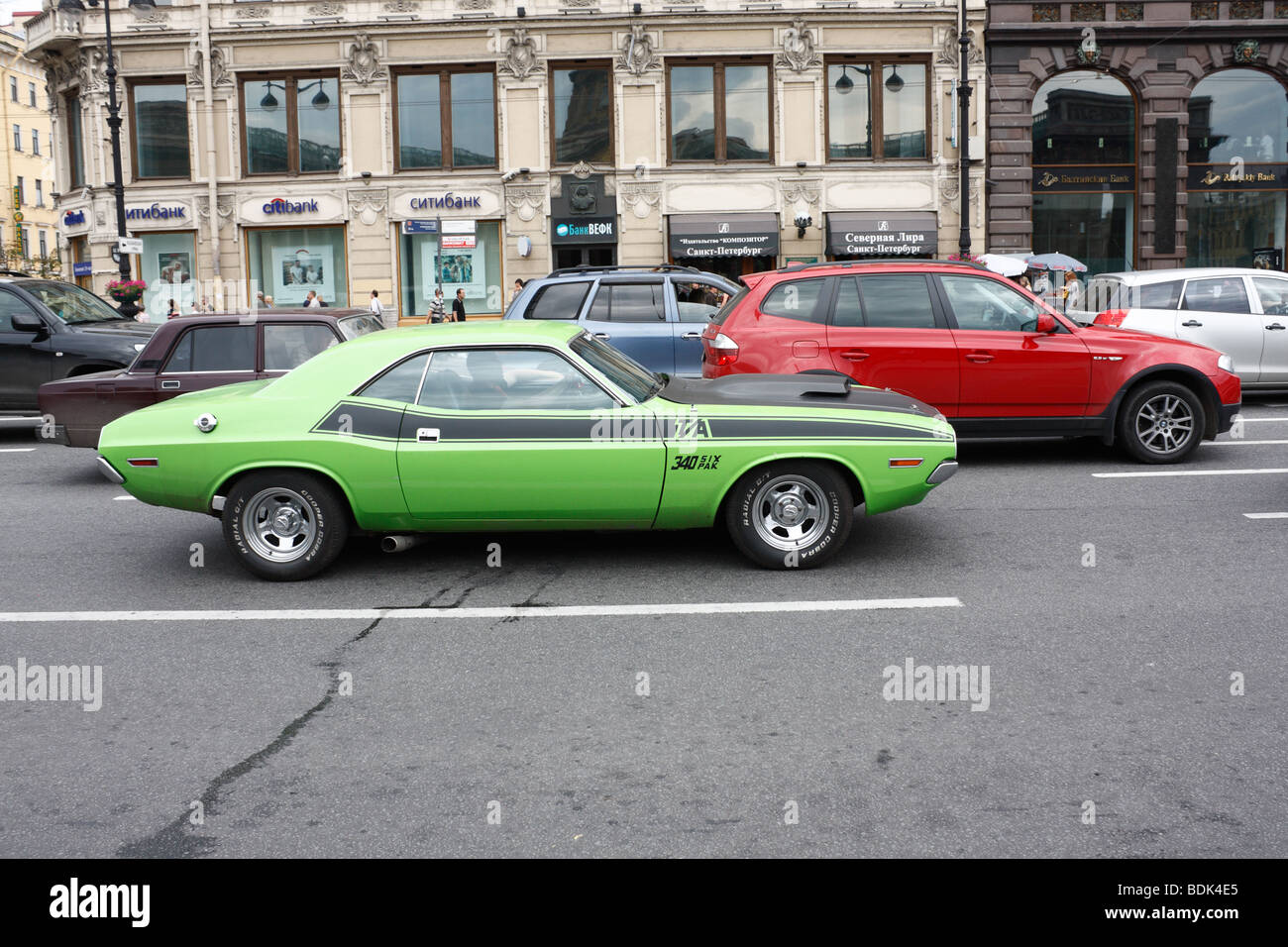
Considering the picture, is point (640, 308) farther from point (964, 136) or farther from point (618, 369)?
point (964, 136)

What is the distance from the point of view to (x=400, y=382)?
24.3 ft

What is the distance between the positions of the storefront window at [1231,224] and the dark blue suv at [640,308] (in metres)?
21.8

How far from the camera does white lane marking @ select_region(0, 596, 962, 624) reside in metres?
6.62

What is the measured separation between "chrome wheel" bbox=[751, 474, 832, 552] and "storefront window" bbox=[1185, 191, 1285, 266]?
90.7 feet

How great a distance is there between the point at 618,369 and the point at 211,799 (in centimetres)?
399

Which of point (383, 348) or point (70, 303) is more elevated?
point (70, 303)

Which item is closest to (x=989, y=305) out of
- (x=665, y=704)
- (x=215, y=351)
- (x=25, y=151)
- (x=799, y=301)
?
(x=799, y=301)

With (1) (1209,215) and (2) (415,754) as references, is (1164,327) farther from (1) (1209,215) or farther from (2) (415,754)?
(1) (1209,215)

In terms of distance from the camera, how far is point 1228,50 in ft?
101

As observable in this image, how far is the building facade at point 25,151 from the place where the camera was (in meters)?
76.1

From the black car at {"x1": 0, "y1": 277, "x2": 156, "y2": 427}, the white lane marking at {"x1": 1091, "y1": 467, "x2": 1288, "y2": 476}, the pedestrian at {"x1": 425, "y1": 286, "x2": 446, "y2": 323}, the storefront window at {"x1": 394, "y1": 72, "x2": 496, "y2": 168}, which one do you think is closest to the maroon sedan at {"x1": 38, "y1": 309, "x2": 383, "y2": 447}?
the black car at {"x1": 0, "y1": 277, "x2": 156, "y2": 427}

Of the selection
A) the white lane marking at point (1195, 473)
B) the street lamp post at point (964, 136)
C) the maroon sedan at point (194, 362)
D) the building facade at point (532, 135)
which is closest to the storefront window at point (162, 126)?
the building facade at point (532, 135)

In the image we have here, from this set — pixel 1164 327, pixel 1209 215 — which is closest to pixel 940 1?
Result: pixel 1209 215

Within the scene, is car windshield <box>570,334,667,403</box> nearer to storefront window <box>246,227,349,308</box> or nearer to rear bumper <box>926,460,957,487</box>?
rear bumper <box>926,460,957,487</box>
